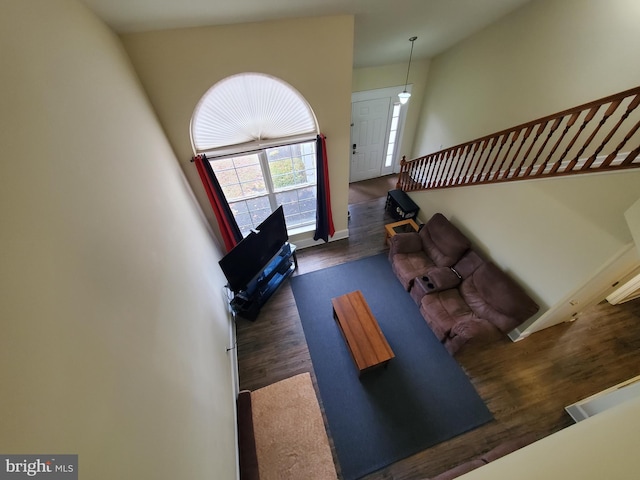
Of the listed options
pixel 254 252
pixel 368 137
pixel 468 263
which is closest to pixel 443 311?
pixel 468 263

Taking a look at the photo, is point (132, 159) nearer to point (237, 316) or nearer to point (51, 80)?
point (51, 80)

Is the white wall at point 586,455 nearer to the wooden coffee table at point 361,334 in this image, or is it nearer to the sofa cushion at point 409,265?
the wooden coffee table at point 361,334

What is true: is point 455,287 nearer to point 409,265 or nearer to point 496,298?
point 496,298

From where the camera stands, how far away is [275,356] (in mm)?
2803

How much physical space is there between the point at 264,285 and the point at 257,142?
190 cm

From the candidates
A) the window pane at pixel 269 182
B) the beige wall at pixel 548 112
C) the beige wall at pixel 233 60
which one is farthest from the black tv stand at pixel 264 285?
the beige wall at pixel 548 112

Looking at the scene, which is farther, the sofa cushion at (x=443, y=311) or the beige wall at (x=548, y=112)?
the sofa cushion at (x=443, y=311)

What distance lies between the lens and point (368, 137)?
5.18 metres

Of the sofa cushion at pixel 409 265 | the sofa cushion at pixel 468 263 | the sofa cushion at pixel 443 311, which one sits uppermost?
the sofa cushion at pixel 409 265

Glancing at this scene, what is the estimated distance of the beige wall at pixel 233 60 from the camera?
2.11m

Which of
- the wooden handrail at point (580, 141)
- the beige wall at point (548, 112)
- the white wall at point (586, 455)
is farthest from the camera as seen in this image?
the beige wall at point (548, 112)

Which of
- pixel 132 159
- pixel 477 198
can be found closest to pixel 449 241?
pixel 477 198

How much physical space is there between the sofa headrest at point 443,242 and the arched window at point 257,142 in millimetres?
1929

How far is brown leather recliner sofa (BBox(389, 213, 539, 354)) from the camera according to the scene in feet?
8.26
